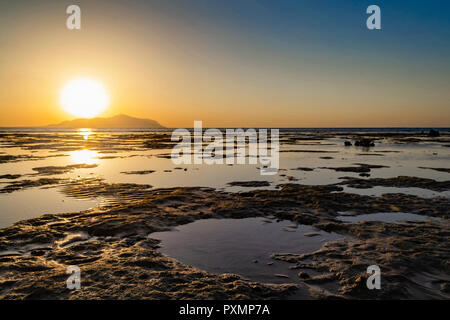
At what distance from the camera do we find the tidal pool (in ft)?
21.1

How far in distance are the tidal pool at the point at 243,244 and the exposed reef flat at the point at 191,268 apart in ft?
1.12

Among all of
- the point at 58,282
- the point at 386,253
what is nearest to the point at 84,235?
the point at 58,282

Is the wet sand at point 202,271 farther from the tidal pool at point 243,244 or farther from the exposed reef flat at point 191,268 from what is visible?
the tidal pool at point 243,244

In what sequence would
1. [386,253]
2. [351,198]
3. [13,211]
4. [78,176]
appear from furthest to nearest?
[78,176] → [351,198] → [13,211] → [386,253]

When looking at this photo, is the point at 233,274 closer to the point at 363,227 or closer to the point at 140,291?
the point at 140,291

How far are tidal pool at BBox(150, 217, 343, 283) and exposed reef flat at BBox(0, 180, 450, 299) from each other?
34 cm

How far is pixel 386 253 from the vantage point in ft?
23.7

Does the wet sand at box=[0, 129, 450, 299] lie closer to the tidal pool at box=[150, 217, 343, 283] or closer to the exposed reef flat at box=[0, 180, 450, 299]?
the exposed reef flat at box=[0, 180, 450, 299]

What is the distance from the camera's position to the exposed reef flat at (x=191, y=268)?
5527 millimetres

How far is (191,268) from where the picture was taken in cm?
648

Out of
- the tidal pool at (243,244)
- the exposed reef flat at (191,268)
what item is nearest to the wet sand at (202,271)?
the exposed reef flat at (191,268)

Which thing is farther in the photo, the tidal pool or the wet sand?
the tidal pool

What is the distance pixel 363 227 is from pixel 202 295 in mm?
6389

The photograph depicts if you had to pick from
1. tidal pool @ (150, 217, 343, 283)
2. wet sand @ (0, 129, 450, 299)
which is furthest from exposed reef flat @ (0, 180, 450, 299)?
tidal pool @ (150, 217, 343, 283)
